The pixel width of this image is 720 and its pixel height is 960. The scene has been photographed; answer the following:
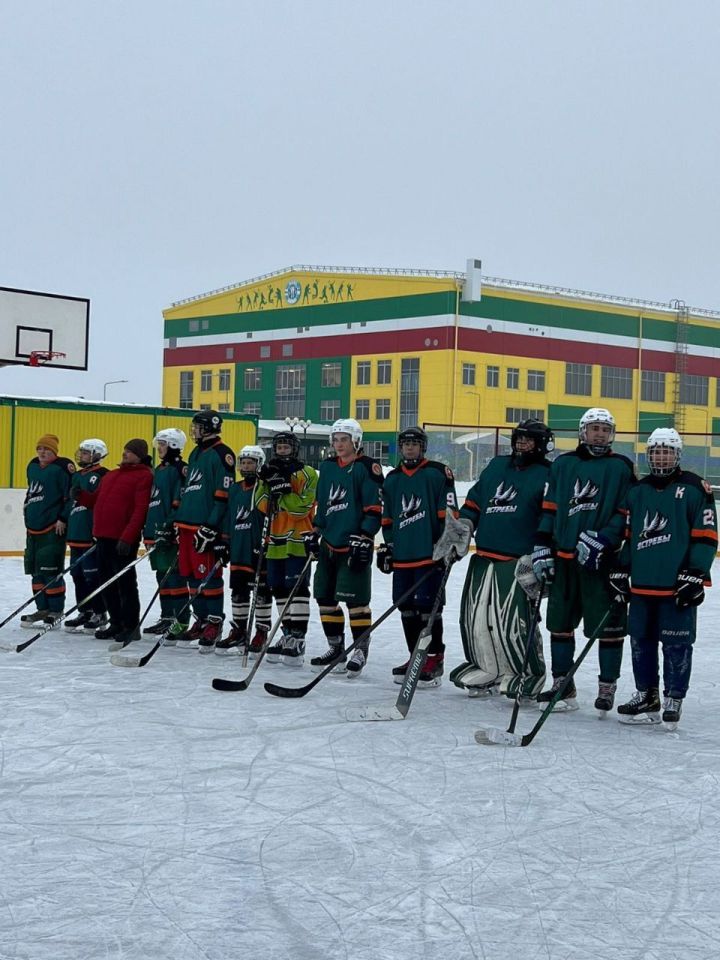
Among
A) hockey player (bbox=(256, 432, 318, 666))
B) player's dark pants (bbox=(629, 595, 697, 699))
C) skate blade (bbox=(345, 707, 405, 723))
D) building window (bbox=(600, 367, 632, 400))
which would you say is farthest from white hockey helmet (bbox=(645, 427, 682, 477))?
building window (bbox=(600, 367, 632, 400))

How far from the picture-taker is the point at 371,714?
507cm

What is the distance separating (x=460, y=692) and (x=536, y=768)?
1.64 metres

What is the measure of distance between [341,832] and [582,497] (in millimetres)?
2392

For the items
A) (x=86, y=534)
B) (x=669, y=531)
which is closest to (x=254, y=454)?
(x=86, y=534)

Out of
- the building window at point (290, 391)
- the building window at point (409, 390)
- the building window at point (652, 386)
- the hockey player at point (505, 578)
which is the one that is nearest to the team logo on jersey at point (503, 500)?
the hockey player at point (505, 578)

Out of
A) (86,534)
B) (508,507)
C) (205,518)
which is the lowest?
(86,534)

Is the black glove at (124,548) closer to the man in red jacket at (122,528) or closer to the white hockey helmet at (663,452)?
the man in red jacket at (122,528)

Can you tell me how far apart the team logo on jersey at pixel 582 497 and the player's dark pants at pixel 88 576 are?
3675 mm

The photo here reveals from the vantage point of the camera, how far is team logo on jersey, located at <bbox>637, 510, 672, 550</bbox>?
4977mm

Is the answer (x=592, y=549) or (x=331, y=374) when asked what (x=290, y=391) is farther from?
(x=592, y=549)

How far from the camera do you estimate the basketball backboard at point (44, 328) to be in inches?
832

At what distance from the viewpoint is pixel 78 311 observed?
71.6 ft

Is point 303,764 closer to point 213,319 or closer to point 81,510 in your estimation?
point 81,510

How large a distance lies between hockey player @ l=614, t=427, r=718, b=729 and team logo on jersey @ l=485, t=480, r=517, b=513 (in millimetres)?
677
